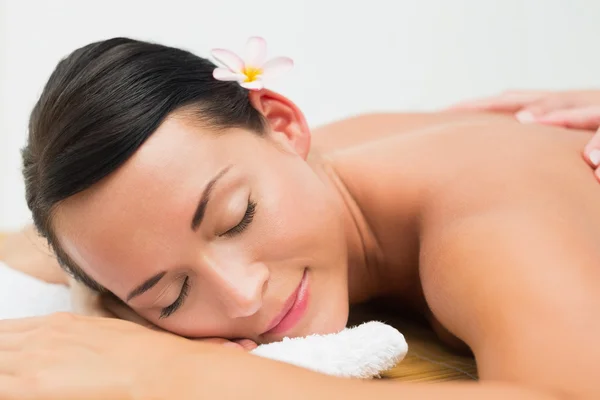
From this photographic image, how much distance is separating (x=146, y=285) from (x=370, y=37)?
5.81 feet

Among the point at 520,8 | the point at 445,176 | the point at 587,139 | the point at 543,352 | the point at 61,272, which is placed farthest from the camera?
the point at 520,8

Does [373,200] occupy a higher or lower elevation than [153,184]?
lower

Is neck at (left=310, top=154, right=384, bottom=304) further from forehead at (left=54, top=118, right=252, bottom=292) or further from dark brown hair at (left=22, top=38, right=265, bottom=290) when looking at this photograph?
forehead at (left=54, top=118, right=252, bottom=292)

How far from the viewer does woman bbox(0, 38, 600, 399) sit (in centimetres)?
85

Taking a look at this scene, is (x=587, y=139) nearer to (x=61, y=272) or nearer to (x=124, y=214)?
(x=124, y=214)

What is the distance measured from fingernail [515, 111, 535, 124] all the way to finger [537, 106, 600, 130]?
0.03 meters

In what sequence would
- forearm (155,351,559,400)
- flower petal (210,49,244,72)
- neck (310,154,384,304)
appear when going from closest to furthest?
forearm (155,351,559,400) → flower petal (210,49,244,72) → neck (310,154,384,304)

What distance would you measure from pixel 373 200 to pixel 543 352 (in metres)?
0.49

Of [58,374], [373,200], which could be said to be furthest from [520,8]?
[58,374]

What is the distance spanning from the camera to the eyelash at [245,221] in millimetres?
1043

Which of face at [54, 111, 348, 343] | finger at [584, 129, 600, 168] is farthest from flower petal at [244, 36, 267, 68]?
finger at [584, 129, 600, 168]

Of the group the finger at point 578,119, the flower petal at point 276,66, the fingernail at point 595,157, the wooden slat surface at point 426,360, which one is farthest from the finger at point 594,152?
the flower petal at point 276,66

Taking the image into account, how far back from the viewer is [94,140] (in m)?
1.00

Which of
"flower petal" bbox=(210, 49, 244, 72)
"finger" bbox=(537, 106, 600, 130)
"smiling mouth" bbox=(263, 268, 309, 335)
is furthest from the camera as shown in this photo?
"finger" bbox=(537, 106, 600, 130)
